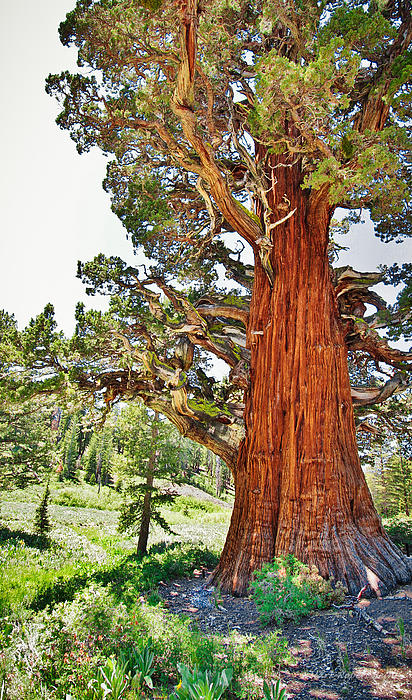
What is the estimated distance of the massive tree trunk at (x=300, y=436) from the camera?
222 inches

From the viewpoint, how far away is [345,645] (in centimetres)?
332

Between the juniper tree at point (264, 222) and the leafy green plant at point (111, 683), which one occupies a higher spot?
the juniper tree at point (264, 222)

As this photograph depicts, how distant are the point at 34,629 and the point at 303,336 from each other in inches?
211

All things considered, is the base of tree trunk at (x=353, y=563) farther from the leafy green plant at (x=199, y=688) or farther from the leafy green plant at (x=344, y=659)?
the leafy green plant at (x=199, y=688)

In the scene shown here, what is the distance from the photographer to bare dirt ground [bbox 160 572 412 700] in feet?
9.06

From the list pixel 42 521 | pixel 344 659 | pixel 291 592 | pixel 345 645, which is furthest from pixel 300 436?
pixel 42 521

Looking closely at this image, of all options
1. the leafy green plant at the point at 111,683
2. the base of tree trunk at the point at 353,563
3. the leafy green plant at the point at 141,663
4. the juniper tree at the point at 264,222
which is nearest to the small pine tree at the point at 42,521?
the juniper tree at the point at 264,222

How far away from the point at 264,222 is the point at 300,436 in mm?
3826

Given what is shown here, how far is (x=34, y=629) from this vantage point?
3570 millimetres

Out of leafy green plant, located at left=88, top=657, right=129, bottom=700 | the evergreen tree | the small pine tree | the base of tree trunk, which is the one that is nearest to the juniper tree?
the base of tree trunk

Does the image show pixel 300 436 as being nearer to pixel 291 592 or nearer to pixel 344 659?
pixel 291 592

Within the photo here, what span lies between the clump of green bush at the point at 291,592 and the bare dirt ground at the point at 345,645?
0.13 m

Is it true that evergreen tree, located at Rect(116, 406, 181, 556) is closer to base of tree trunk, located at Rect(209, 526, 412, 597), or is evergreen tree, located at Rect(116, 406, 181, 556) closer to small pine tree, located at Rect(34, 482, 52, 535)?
small pine tree, located at Rect(34, 482, 52, 535)

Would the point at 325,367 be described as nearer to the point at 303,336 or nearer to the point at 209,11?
the point at 303,336
